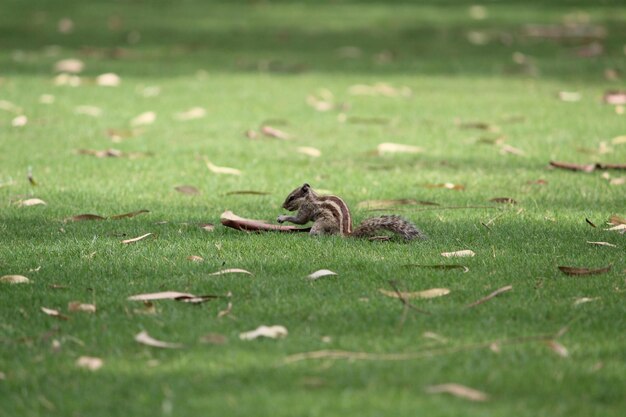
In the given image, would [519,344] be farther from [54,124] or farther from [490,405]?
[54,124]

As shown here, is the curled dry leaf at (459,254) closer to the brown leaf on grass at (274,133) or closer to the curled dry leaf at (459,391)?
the curled dry leaf at (459,391)

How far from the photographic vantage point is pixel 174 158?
30.8 feet

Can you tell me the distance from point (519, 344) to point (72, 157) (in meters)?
5.89

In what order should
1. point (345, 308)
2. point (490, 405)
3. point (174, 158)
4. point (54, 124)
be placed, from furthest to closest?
point (54, 124)
point (174, 158)
point (345, 308)
point (490, 405)

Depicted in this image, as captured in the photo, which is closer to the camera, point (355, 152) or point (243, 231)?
point (243, 231)

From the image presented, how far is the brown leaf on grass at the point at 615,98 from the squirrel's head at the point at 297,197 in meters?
6.17

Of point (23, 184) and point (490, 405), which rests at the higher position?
point (490, 405)

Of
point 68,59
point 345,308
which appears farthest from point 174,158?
point 68,59

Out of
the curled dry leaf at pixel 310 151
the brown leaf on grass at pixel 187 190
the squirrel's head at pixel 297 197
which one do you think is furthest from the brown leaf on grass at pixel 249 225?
the curled dry leaf at pixel 310 151

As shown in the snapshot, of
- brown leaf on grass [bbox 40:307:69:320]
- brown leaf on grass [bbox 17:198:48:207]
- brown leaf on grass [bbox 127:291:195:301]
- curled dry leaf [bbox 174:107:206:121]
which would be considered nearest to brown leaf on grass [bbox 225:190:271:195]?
brown leaf on grass [bbox 17:198:48:207]

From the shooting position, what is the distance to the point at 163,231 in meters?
6.66

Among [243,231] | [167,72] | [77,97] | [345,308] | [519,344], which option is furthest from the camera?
[167,72]

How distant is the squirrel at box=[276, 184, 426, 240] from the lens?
619cm

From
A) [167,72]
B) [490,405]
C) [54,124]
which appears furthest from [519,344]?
[167,72]
